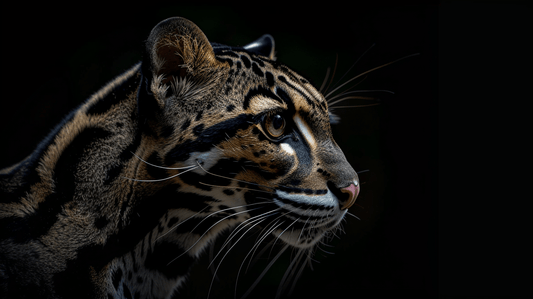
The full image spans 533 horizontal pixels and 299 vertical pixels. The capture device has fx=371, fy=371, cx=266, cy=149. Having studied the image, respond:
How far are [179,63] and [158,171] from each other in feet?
1.46

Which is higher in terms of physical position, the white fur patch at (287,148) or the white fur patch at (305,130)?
the white fur patch at (305,130)

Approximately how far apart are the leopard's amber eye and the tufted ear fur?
0.27 metres

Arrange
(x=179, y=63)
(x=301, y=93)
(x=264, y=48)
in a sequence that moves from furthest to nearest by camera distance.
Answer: (x=264, y=48), (x=301, y=93), (x=179, y=63)

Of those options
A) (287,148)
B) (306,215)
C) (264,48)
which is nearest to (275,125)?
(287,148)

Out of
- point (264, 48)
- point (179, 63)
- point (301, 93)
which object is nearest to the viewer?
point (179, 63)

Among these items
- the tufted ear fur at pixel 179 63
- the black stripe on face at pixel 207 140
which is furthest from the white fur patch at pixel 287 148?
the tufted ear fur at pixel 179 63

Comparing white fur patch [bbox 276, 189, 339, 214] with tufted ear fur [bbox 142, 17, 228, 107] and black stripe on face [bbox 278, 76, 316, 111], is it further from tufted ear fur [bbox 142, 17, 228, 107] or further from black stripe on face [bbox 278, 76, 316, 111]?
tufted ear fur [bbox 142, 17, 228, 107]

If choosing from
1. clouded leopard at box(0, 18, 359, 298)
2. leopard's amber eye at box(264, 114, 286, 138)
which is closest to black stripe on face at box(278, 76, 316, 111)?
clouded leopard at box(0, 18, 359, 298)

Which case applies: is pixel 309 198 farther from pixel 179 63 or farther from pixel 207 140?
pixel 179 63

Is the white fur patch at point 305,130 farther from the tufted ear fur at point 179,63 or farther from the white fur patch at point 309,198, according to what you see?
the tufted ear fur at point 179,63

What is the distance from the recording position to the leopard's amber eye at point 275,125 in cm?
152

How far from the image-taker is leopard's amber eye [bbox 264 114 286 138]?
4.98 feet

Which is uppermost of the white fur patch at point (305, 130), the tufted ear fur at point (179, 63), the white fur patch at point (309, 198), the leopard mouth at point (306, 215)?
the tufted ear fur at point (179, 63)

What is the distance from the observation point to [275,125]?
1.53 meters
